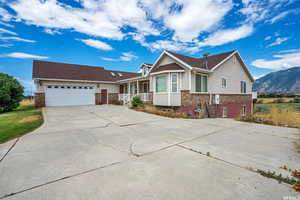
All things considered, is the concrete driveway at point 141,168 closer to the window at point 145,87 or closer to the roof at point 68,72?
the window at point 145,87

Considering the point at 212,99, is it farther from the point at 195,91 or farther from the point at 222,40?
the point at 222,40

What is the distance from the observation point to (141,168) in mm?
2602

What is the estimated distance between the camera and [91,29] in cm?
1636

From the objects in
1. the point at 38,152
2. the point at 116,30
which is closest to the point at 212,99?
the point at 38,152

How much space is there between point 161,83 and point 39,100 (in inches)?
525

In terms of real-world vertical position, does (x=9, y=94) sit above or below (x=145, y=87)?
below

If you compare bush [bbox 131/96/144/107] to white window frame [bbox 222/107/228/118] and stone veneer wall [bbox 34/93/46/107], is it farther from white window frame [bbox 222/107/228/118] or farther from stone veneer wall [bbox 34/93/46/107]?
stone veneer wall [bbox 34/93/46/107]

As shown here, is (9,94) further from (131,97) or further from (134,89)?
(134,89)

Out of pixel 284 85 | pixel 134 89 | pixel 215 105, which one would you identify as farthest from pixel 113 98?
pixel 284 85

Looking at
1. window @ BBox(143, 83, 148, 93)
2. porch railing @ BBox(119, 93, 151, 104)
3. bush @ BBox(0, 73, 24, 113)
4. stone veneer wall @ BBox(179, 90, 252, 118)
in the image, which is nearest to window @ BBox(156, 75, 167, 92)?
porch railing @ BBox(119, 93, 151, 104)

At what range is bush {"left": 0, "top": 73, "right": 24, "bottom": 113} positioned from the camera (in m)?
11.8

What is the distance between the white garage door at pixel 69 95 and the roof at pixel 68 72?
1.22 meters

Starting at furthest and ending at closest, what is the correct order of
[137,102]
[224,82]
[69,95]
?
[69,95] → [224,82] → [137,102]

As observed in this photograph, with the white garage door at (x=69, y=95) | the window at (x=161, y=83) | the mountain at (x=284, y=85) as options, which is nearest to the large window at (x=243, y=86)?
the window at (x=161, y=83)
